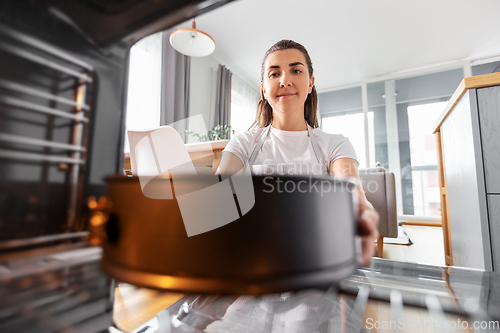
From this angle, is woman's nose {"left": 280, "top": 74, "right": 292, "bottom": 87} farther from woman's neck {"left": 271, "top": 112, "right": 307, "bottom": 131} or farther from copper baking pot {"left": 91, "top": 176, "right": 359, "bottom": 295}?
copper baking pot {"left": 91, "top": 176, "right": 359, "bottom": 295}

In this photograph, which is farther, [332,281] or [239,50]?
[239,50]

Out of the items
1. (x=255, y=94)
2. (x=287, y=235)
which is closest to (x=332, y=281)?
(x=287, y=235)

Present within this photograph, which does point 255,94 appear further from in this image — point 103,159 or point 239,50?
point 103,159

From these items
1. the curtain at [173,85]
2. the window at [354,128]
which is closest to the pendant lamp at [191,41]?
the curtain at [173,85]

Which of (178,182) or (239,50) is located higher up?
(239,50)

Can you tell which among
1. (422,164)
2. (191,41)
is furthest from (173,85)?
(422,164)

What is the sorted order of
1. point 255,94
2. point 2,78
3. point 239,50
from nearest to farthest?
1. point 2,78
2. point 239,50
3. point 255,94

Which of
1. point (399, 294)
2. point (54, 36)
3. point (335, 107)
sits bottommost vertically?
point (399, 294)

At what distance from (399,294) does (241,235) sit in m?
0.13

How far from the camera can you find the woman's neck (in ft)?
1.17

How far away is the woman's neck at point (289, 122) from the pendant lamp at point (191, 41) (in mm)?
1146

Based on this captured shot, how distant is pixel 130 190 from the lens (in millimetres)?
71

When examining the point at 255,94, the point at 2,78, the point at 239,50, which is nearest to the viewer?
the point at 2,78

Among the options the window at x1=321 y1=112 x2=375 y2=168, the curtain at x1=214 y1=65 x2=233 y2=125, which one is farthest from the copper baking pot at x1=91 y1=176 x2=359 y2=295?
the window at x1=321 y1=112 x2=375 y2=168
